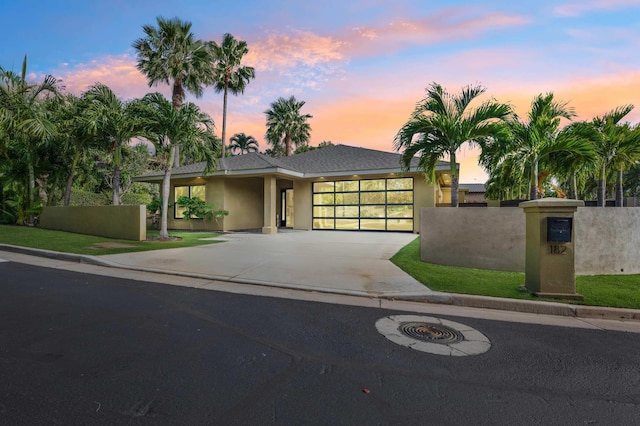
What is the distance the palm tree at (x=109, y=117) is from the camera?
14.2 meters

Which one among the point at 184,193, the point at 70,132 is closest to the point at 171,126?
the point at 70,132

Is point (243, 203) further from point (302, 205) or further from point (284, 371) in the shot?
point (284, 371)

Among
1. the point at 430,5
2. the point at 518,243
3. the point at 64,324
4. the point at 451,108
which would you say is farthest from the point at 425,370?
the point at 430,5

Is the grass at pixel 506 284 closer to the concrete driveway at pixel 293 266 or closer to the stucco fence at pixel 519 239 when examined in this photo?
the stucco fence at pixel 519 239

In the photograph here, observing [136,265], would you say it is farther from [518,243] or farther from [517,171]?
[517,171]

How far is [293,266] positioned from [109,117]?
12954 mm

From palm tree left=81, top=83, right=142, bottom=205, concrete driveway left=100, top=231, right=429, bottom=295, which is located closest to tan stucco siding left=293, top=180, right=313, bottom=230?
concrete driveway left=100, top=231, right=429, bottom=295

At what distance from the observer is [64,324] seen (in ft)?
12.7

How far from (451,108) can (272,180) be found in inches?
453

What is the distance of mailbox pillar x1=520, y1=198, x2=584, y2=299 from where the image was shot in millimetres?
5301

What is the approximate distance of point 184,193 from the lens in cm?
2156

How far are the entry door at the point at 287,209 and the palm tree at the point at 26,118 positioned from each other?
1352cm

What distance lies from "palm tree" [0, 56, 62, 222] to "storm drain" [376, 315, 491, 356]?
1917 cm

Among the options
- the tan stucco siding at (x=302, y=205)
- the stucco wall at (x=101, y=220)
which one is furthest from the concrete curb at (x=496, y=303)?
the tan stucco siding at (x=302, y=205)
